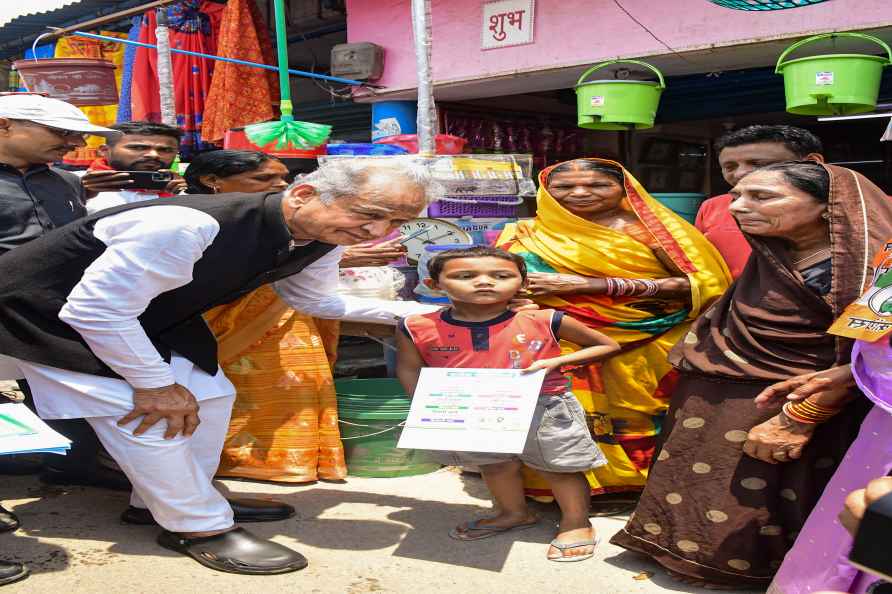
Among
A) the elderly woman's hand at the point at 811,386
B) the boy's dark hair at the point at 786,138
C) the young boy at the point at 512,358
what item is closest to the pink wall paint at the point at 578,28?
the boy's dark hair at the point at 786,138

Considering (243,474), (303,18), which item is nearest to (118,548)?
(243,474)

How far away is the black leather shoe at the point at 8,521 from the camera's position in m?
3.33

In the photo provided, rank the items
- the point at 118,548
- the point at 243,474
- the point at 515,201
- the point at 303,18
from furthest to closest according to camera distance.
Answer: the point at 303,18 < the point at 515,201 < the point at 243,474 < the point at 118,548

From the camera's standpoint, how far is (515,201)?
4527 mm

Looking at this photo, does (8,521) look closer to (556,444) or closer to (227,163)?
(227,163)

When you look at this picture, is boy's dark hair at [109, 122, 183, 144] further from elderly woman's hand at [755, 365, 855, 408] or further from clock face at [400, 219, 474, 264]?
elderly woman's hand at [755, 365, 855, 408]

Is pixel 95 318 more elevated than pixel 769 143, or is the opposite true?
pixel 769 143

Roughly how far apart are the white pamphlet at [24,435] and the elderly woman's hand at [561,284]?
5.86 feet

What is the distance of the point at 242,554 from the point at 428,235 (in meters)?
1.95

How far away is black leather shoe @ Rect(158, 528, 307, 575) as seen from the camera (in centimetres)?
297

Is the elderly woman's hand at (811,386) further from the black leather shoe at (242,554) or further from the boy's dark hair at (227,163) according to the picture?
the boy's dark hair at (227,163)

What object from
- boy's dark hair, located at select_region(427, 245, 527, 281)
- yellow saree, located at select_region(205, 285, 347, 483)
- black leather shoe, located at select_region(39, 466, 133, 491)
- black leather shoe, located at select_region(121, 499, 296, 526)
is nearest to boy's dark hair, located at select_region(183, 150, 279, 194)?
yellow saree, located at select_region(205, 285, 347, 483)

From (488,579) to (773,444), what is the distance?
1040mm

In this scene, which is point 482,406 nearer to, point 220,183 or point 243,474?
point 243,474
